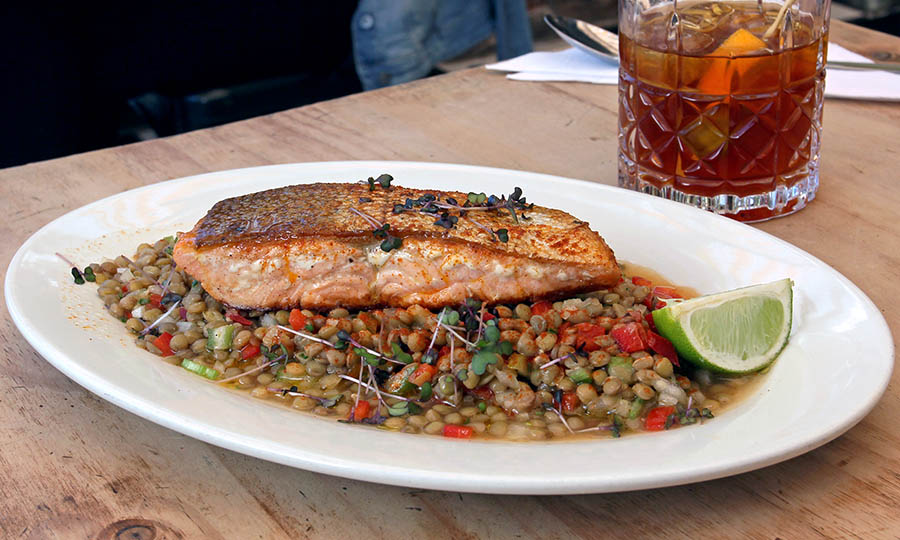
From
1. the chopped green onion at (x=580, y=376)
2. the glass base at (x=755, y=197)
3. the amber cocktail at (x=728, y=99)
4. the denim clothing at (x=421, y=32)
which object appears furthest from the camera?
the denim clothing at (x=421, y=32)

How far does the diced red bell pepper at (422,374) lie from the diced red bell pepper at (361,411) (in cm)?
11

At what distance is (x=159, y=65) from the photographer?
571 cm

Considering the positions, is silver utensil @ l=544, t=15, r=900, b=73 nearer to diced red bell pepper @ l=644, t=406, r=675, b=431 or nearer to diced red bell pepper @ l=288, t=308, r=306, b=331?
diced red bell pepper @ l=288, t=308, r=306, b=331

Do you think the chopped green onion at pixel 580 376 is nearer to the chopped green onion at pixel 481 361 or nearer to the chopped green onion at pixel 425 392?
the chopped green onion at pixel 481 361

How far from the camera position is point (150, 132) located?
7.36m

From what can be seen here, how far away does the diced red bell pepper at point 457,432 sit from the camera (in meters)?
1.78

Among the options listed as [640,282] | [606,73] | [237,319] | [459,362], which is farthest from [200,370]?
[606,73]

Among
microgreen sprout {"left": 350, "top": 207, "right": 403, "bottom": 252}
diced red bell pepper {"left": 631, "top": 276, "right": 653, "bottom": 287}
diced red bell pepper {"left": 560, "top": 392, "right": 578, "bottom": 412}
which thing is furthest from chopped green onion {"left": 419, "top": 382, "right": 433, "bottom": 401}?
diced red bell pepper {"left": 631, "top": 276, "right": 653, "bottom": 287}

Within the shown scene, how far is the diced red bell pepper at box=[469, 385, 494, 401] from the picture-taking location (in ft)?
6.25

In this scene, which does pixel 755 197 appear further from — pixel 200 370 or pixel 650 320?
pixel 200 370

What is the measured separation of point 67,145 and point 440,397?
14.1 ft

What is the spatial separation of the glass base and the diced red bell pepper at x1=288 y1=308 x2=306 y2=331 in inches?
45.8

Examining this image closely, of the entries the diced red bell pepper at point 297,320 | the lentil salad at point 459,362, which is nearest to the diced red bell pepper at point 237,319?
the lentil salad at point 459,362

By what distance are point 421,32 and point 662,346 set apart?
4.46 m
